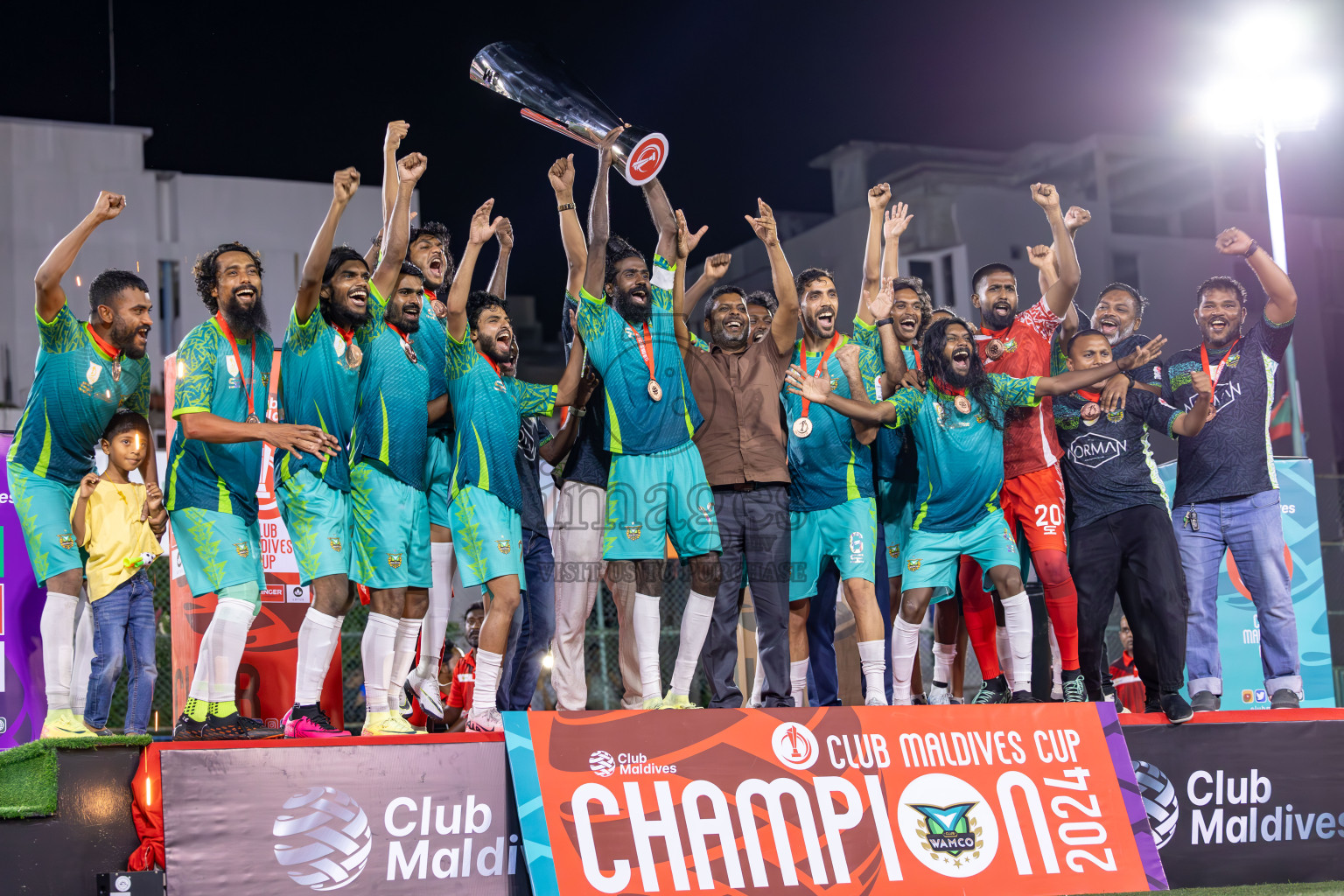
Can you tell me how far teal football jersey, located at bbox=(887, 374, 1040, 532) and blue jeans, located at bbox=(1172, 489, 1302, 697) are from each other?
125 cm

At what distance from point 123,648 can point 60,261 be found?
2546mm

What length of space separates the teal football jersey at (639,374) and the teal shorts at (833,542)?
0.88 m

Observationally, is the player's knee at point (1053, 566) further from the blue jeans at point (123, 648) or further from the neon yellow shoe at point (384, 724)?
the blue jeans at point (123, 648)

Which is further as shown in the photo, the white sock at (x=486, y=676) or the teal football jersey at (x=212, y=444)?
the white sock at (x=486, y=676)

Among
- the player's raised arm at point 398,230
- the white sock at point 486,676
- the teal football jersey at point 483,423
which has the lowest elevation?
the white sock at point 486,676

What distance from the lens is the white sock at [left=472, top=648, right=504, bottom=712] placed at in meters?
5.87

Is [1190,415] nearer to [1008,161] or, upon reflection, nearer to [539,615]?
[539,615]

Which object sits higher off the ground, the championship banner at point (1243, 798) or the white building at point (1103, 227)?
the white building at point (1103, 227)

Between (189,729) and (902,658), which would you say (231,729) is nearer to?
(189,729)

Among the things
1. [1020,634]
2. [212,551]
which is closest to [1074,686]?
[1020,634]

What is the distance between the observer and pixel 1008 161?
2303 cm

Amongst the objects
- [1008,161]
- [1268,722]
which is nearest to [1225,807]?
[1268,722]

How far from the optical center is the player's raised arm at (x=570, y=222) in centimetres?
636

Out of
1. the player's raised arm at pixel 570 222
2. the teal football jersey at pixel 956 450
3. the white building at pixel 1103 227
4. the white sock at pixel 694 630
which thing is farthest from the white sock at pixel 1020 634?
the white building at pixel 1103 227
